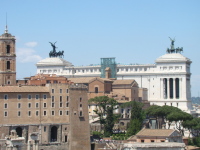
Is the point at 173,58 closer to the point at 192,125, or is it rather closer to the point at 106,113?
the point at 192,125

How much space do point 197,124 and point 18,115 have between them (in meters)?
34.7

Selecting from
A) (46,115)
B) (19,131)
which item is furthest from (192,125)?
(19,131)

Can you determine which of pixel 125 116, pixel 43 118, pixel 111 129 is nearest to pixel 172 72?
pixel 125 116

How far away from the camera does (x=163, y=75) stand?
165 meters

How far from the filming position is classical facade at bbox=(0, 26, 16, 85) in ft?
352

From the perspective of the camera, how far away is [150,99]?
164125mm

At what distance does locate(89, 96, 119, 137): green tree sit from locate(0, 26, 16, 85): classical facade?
1727 centimetres

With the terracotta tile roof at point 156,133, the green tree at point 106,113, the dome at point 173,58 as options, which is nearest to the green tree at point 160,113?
the green tree at point 106,113

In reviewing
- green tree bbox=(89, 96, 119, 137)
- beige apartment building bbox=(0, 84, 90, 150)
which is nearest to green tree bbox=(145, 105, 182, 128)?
green tree bbox=(89, 96, 119, 137)

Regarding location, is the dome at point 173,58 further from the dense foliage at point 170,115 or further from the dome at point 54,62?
the dense foliage at point 170,115

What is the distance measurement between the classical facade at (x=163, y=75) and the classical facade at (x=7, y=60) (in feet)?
195

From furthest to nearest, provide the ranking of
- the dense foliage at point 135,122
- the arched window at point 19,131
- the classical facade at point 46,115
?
the dense foliage at point 135,122 < the arched window at point 19,131 < the classical facade at point 46,115

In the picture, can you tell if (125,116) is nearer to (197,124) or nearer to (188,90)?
(197,124)

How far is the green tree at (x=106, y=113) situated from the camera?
11181cm
